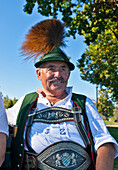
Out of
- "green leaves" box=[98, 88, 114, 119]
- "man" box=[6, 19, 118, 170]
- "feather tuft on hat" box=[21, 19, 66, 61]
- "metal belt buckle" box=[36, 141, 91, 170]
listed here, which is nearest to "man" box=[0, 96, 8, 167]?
"man" box=[6, 19, 118, 170]

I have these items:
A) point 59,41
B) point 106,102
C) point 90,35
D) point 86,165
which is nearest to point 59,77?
point 59,41

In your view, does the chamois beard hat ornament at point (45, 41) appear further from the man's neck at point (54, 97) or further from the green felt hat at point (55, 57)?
the man's neck at point (54, 97)

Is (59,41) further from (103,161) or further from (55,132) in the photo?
(103,161)

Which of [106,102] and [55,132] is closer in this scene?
[55,132]

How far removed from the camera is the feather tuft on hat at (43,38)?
2.50 metres

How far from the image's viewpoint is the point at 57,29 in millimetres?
2592

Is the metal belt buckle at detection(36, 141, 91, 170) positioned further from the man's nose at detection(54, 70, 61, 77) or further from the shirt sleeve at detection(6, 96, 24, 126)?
the man's nose at detection(54, 70, 61, 77)

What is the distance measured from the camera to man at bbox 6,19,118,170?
6.61 feet

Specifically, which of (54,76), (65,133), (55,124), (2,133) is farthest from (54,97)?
(2,133)

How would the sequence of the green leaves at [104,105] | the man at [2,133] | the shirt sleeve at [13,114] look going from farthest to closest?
the green leaves at [104,105], the shirt sleeve at [13,114], the man at [2,133]

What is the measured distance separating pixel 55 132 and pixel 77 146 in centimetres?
25

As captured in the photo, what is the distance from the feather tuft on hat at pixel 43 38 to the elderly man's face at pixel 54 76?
0.21m

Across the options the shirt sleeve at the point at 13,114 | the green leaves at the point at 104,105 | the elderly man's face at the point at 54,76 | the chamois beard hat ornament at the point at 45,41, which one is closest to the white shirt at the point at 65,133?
the shirt sleeve at the point at 13,114

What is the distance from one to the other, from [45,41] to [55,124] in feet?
3.22
